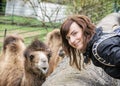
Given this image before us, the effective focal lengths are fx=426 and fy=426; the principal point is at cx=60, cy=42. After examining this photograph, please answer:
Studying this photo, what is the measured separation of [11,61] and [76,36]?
2.85 meters

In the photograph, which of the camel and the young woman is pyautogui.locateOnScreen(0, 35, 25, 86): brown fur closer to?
the camel

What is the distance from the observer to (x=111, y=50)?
3.27 meters

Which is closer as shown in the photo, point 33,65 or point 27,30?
point 33,65

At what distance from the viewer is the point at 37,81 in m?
5.55

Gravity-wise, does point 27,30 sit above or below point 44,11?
below

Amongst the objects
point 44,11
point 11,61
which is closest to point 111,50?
point 11,61

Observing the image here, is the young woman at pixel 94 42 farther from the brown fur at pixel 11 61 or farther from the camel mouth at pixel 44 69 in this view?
the brown fur at pixel 11 61

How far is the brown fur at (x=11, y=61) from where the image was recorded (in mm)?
6035

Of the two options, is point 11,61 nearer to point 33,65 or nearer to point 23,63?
point 23,63

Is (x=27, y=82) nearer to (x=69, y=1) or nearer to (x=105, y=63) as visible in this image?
(x=105, y=63)

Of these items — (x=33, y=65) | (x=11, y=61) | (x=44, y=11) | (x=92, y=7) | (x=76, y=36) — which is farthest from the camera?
(x=44, y=11)

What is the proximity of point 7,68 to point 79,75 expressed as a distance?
219cm

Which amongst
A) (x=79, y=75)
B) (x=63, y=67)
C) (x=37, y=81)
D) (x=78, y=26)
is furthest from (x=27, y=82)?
(x=78, y=26)

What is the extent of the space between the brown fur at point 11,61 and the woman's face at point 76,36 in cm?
245
